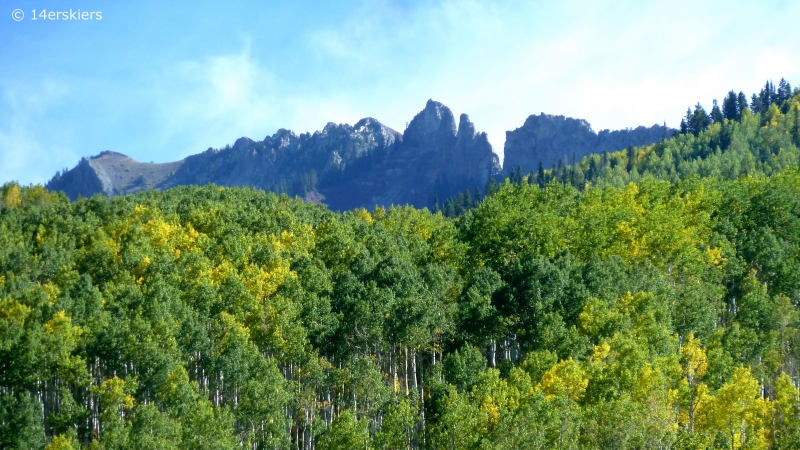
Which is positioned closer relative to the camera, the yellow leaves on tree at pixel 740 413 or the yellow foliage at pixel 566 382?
the yellow leaves on tree at pixel 740 413

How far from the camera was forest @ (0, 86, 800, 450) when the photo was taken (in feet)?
170

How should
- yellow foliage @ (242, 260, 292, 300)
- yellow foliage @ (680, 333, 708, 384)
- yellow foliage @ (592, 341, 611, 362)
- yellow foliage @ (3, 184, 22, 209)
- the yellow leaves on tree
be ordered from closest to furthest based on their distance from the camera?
the yellow leaves on tree, yellow foliage @ (592, 341, 611, 362), yellow foliage @ (680, 333, 708, 384), yellow foliage @ (242, 260, 292, 300), yellow foliage @ (3, 184, 22, 209)

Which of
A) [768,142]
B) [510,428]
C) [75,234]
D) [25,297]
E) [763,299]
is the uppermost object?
[768,142]

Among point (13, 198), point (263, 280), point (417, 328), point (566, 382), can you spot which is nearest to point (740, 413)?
point (566, 382)

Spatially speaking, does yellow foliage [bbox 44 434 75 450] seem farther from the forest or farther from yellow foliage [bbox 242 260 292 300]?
yellow foliage [bbox 242 260 292 300]

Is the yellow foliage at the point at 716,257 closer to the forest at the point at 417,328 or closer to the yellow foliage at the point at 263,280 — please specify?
the forest at the point at 417,328

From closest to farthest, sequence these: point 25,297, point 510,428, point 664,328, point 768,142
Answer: point 510,428
point 664,328
point 25,297
point 768,142

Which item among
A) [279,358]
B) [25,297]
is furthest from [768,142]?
[25,297]

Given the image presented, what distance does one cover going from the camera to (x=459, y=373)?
60469mm

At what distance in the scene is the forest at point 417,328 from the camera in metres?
51.8

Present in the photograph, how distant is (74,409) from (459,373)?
2867cm

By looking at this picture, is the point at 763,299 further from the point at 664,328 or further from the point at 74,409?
the point at 74,409

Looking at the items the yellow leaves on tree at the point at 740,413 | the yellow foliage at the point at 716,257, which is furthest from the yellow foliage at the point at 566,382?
the yellow foliage at the point at 716,257

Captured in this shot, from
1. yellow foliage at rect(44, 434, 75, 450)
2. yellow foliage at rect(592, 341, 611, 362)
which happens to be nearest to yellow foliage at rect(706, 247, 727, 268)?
yellow foliage at rect(592, 341, 611, 362)
